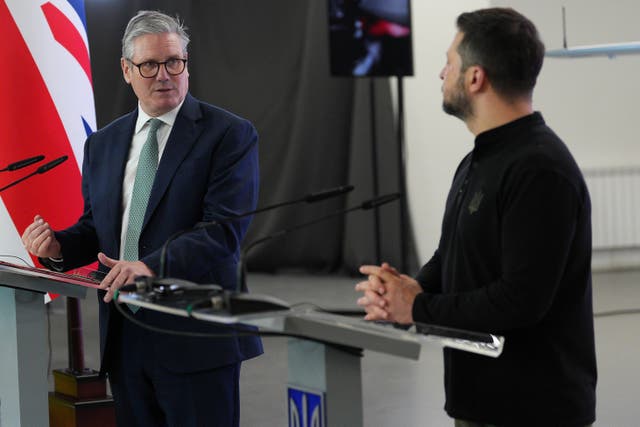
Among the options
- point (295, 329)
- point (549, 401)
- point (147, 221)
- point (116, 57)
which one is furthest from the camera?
point (116, 57)

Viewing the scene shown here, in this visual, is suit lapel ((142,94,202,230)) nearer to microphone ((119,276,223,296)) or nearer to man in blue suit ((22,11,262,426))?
man in blue suit ((22,11,262,426))

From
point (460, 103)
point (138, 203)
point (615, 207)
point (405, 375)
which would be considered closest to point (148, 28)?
point (138, 203)

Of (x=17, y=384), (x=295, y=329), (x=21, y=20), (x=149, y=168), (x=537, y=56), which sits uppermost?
(x=21, y=20)

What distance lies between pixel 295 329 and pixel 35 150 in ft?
8.37

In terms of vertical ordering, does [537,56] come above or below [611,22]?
below

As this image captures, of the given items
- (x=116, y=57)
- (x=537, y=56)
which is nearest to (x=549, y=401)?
(x=537, y=56)

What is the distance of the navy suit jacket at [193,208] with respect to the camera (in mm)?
2504

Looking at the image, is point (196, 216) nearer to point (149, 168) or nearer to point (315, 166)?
point (149, 168)

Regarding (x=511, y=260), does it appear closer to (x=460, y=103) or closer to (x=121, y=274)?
(x=460, y=103)

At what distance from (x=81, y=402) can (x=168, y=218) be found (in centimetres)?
128

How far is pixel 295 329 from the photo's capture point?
1653mm

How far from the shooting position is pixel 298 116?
27.2 feet

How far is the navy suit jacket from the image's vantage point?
2.50 meters

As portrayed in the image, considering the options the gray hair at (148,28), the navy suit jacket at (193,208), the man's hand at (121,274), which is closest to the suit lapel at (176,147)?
the navy suit jacket at (193,208)
